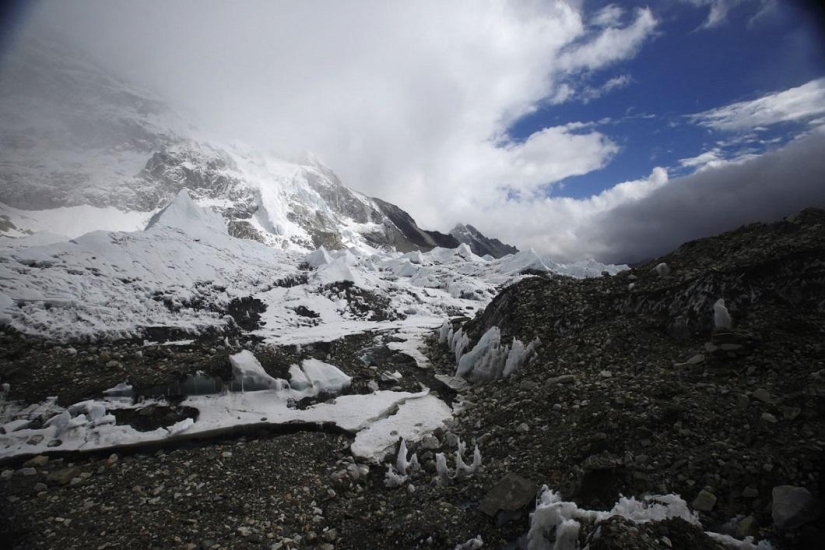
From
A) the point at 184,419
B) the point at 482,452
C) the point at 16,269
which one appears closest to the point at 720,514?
the point at 482,452

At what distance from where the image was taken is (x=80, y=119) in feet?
495

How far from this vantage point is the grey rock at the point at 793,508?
3.55 m

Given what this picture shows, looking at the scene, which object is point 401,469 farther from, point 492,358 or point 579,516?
point 492,358

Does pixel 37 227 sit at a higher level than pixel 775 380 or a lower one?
higher

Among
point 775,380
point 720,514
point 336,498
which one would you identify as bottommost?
point 336,498

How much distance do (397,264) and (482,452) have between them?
2448 inches

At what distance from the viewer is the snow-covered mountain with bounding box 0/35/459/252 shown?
119m

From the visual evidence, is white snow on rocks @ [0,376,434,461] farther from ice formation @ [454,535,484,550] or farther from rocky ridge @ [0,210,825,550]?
ice formation @ [454,535,484,550]

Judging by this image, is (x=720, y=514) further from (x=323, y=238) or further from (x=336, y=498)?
(x=323, y=238)

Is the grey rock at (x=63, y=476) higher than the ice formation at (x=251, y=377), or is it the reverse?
the ice formation at (x=251, y=377)

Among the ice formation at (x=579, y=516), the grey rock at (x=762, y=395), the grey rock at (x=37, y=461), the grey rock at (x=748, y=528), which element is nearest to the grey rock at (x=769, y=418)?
the grey rock at (x=762, y=395)

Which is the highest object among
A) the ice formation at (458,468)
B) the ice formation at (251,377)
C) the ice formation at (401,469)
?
the ice formation at (251,377)

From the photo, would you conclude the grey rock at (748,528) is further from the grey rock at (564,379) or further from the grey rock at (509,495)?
the grey rock at (564,379)

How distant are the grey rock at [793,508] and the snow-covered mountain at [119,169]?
410 feet
